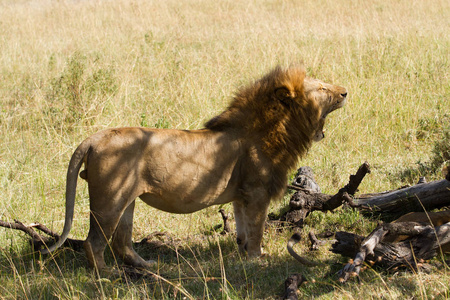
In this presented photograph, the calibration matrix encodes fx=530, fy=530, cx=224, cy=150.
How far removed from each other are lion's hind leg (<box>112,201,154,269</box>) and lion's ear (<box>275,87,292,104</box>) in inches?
47.0

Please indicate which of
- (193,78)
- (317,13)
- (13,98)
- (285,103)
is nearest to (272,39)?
(193,78)

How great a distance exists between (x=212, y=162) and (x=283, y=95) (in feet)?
2.21

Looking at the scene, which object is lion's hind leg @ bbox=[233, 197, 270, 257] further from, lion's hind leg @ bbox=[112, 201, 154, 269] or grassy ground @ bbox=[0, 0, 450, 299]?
lion's hind leg @ bbox=[112, 201, 154, 269]

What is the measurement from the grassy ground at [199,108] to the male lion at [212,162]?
340mm

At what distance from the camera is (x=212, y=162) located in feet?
11.0

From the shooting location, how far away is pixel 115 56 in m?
7.65

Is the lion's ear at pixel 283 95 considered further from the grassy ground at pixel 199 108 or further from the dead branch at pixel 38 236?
the dead branch at pixel 38 236

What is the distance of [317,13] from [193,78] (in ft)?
16.8

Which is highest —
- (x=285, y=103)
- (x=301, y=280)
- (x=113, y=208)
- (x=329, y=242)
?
(x=285, y=103)

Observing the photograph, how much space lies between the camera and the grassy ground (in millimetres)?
3195

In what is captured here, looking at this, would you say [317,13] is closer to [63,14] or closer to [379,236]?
[63,14]

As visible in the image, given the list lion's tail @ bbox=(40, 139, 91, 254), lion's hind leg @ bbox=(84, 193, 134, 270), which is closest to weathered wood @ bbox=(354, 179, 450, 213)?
lion's hind leg @ bbox=(84, 193, 134, 270)

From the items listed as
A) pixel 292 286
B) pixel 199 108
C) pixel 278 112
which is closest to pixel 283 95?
pixel 278 112

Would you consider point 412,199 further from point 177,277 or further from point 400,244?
point 177,277
